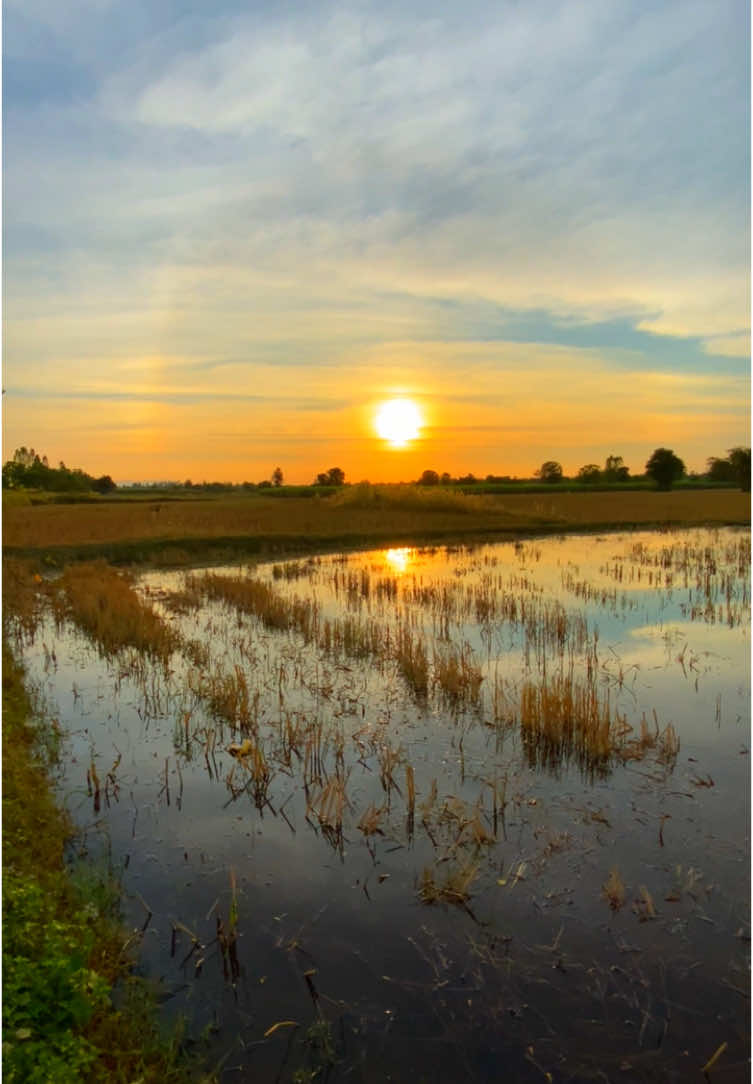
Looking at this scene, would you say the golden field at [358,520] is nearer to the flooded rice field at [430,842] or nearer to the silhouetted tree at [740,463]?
the flooded rice field at [430,842]

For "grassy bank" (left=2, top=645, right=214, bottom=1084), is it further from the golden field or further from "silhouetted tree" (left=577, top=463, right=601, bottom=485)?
"silhouetted tree" (left=577, top=463, right=601, bottom=485)

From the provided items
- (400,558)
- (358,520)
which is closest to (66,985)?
(400,558)

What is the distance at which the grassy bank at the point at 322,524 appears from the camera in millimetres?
29391

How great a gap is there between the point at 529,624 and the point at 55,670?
9.11 metres

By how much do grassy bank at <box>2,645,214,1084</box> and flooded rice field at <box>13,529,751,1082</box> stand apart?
26 centimetres

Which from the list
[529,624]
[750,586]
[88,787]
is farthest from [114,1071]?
[750,586]

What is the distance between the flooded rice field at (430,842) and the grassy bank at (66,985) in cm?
26

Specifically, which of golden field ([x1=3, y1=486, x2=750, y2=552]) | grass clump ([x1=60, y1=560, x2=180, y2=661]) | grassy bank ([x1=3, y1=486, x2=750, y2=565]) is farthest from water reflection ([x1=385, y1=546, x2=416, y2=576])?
grass clump ([x1=60, y1=560, x2=180, y2=661])

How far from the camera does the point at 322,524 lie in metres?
38.1

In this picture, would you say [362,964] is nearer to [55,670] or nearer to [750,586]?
[55,670]

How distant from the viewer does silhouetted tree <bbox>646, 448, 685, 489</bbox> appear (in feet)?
314

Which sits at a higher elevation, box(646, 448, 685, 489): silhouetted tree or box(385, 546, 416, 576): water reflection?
box(646, 448, 685, 489): silhouetted tree

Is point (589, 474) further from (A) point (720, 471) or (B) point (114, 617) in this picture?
(B) point (114, 617)

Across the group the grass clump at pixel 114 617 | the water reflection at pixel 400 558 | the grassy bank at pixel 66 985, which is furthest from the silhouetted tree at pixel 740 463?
the grassy bank at pixel 66 985
